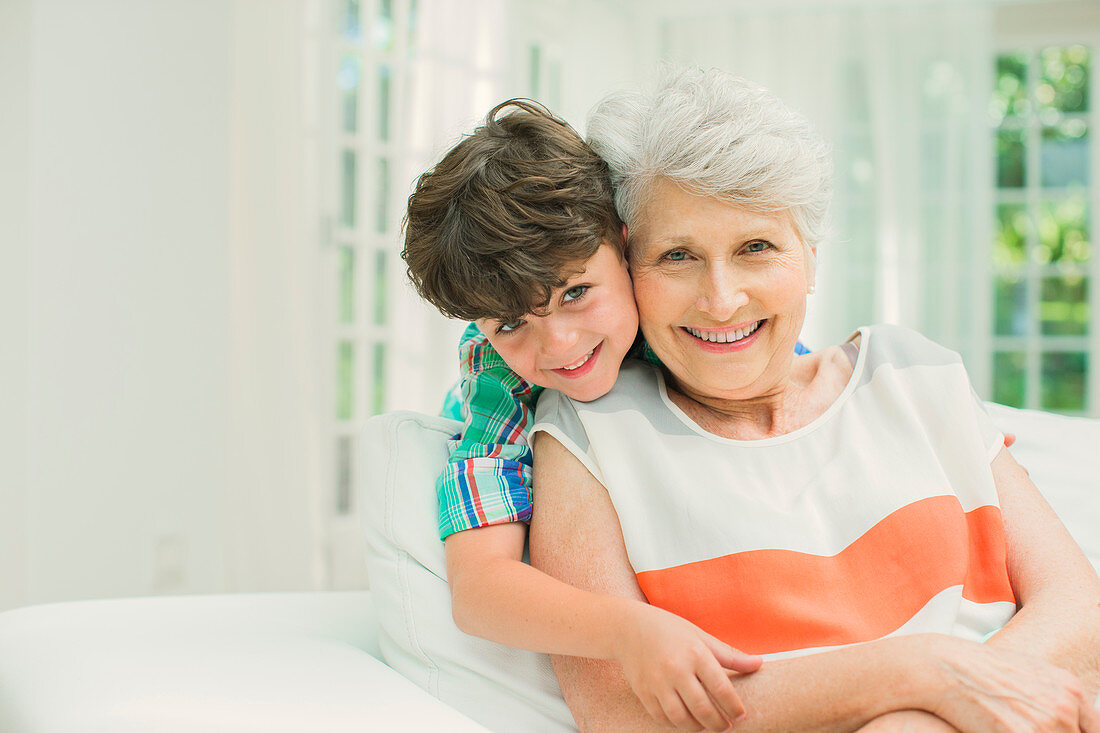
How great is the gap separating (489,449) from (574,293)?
10.0 inches

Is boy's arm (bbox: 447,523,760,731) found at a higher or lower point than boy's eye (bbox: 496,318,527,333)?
lower

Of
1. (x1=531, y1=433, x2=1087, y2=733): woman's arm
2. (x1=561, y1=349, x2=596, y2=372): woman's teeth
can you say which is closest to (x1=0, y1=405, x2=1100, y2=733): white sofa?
(x1=531, y1=433, x2=1087, y2=733): woman's arm

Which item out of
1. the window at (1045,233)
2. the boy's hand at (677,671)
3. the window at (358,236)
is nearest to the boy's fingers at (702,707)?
the boy's hand at (677,671)

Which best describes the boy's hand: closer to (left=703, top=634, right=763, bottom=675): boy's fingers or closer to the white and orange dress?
(left=703, top=634, right=763, bottom=675): boy's fingers

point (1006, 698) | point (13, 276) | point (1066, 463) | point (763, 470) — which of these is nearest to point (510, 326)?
point (763, 470)

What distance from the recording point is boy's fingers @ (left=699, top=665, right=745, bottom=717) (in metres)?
0.88

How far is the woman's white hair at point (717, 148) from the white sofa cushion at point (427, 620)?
1.63 ft

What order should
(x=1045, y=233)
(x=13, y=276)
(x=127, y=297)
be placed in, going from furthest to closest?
(x=1045, y=233) < (x=127, y=297) < (x=13, y=276)

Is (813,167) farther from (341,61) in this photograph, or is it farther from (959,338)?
(959,338)

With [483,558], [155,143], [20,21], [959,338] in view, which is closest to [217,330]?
[155,143]

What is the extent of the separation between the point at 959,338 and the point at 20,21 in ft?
15.6

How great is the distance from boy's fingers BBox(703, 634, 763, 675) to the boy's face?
41 cm

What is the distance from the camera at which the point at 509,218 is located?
3.70 ft

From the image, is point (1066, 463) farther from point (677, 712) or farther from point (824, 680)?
point (677, 712)
